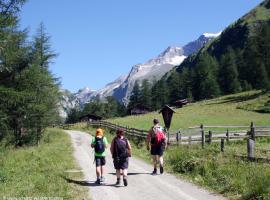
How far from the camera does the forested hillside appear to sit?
38312 mm

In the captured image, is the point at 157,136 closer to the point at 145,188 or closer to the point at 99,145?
the point at 99,145

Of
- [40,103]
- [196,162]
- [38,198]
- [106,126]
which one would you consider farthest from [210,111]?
[38,198]

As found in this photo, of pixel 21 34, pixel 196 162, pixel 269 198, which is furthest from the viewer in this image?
pixel 21 34

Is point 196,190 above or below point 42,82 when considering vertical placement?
below

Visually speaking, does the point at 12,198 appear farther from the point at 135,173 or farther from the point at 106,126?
the point at 106,126

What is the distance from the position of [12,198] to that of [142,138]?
2305cm

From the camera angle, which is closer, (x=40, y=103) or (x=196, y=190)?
(x=196, y=190)

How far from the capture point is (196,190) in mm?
14727

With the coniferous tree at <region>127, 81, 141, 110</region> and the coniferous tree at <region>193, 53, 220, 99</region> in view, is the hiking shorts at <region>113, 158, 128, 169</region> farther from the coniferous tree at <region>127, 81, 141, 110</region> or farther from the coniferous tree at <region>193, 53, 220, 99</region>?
the coniferous tree at <region>127, 81, 141, 110</region>

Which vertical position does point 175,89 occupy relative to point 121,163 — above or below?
above

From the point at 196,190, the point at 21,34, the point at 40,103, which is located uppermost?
the point at 21,34

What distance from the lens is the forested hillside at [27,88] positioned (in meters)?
38.3

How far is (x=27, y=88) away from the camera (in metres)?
41.3

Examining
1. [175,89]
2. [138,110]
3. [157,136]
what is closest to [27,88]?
[157,136]
